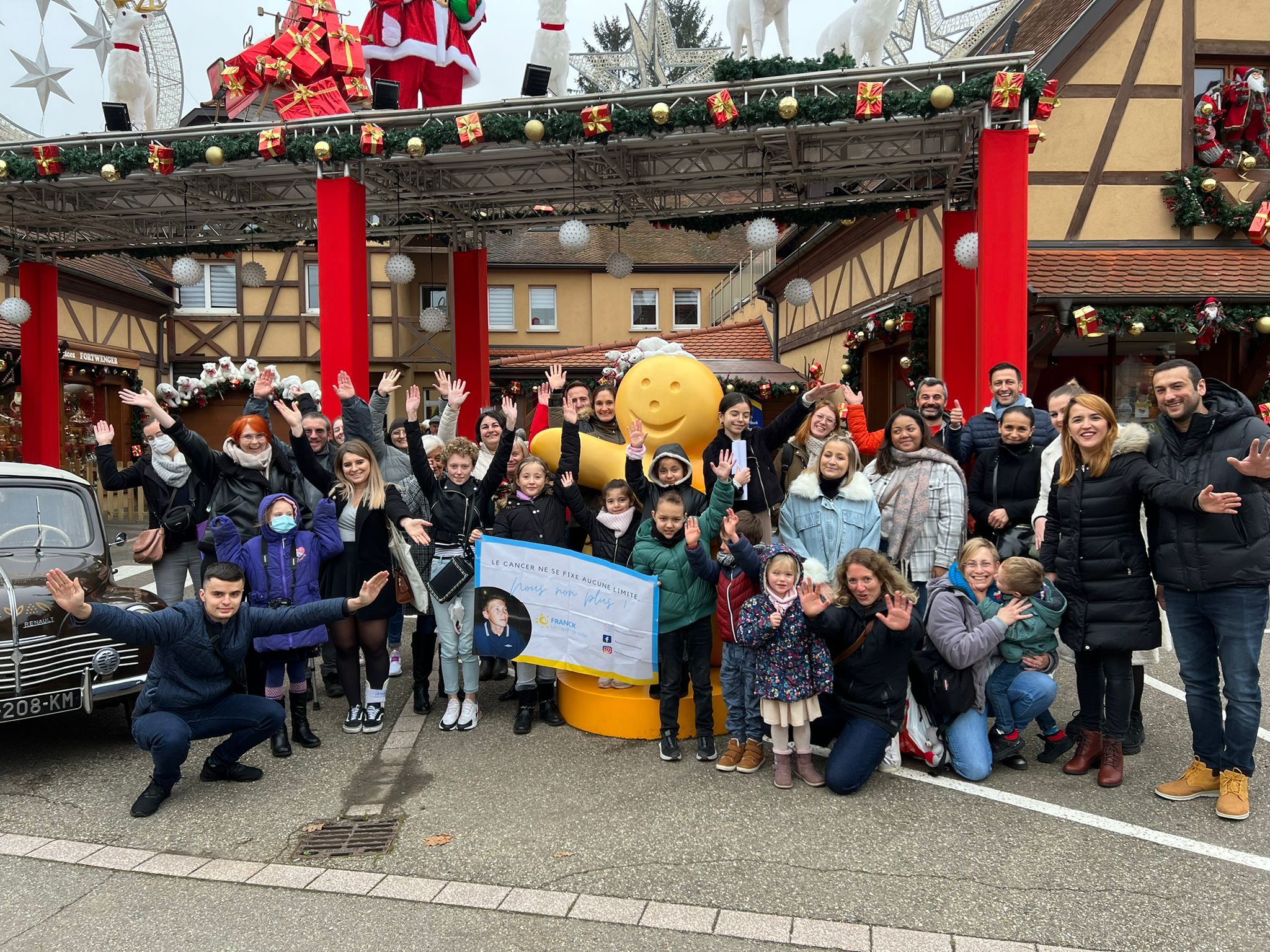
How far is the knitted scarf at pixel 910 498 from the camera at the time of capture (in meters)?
5.20

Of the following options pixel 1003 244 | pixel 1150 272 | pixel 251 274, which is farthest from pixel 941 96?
pixel 251 274

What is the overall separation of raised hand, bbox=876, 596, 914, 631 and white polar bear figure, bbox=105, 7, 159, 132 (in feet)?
37.7

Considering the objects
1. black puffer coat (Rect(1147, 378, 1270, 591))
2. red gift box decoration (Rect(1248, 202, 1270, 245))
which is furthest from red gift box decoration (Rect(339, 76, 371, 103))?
red gift box decoration (Rect(1248, 202, 1270, 245))

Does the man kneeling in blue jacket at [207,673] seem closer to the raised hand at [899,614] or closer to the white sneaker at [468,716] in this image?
the white sneaker at [468,716]

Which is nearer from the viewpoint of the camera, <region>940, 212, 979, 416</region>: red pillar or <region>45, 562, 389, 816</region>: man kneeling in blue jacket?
<region>45, 562, 389, 816</region>: man kneeling in blue jacket

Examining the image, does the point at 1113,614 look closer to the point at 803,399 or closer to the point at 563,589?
the point at 803,399

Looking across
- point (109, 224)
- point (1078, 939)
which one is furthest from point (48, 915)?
point (109, 224)

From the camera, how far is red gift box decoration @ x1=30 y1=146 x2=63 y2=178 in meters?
11.1

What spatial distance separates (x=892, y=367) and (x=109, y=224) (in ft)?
43.1

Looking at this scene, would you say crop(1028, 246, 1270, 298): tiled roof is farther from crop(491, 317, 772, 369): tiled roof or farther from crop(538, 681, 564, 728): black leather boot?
crop(491, 317, 772, 369): tiled roof

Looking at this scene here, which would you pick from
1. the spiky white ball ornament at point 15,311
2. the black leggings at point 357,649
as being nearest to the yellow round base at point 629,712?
the black leggings at point 357,649

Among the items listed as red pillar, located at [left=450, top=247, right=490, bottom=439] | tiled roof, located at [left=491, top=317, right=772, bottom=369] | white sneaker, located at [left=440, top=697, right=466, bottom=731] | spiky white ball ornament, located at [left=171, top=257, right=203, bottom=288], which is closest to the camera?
white sneaker, located at [left=440, top=697, right=466, bottom=731]

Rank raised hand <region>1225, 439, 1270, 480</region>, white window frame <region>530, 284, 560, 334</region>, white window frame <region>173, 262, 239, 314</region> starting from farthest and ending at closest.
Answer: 1. white window frame <region>530, 284, 560, 334</region>
2. white window frame <region>173, 262, 239, 314</region>
3. raised hand <region>1225, 439, 1270, 480</region>

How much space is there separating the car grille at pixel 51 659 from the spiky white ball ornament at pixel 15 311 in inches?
463
